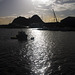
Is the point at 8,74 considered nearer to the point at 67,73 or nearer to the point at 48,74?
the point at 48,74

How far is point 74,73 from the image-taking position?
77.7ft

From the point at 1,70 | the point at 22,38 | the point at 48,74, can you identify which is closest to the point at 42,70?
the point at 48,74

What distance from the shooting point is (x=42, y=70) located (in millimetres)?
24969

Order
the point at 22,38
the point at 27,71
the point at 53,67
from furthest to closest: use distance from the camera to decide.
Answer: the point at 22,38
the point at 53,67
the point at 27,71

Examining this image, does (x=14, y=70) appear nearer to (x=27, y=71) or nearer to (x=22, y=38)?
(x=27, y=71)

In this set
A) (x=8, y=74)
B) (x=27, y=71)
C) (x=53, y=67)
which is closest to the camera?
(x=8, y=74)

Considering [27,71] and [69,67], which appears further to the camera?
[69,67]

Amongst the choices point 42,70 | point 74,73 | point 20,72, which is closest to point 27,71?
point 20,72

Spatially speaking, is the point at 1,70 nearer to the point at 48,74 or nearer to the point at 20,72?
the point at 20,72

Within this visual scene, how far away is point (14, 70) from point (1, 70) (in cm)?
271

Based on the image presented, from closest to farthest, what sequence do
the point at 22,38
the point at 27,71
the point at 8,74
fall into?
the point at 8,74
the point at 27,71
the point at 22,38

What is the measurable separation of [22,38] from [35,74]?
6109 centimetres

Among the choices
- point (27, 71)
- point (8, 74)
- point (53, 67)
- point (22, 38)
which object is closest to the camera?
point (8, 74)

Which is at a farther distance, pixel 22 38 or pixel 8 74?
pixel 22 38
